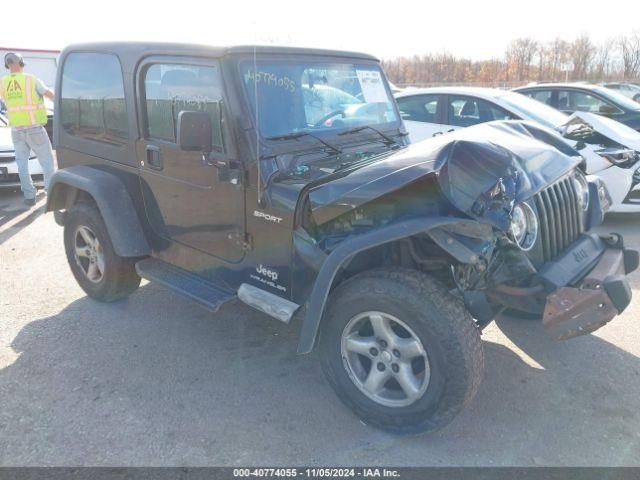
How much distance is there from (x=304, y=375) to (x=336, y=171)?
4.36ft

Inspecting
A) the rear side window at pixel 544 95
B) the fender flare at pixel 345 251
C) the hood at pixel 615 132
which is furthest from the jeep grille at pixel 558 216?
the rear side window at pixel 544 95

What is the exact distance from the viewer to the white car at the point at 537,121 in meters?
5.84

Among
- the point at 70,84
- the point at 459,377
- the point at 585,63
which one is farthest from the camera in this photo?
the point at 585,63

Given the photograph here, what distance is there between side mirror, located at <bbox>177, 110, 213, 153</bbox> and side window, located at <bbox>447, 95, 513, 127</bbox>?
4.35m

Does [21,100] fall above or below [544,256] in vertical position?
above

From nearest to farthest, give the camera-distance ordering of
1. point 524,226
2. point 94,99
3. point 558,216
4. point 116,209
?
point 524,226
point 558,216
point 116,209
point 94,99

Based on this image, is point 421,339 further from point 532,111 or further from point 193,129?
point 532,111

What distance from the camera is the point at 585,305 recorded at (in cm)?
243

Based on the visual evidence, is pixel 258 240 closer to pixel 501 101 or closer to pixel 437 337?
pixel 437 337

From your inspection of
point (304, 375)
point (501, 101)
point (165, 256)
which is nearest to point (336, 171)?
point (304, 375)

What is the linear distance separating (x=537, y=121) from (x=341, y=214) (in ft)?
14.0

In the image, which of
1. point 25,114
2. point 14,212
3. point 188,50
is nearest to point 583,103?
point 188,50

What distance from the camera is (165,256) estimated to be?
154 inches

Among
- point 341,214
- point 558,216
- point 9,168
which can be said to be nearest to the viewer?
point 341,214
